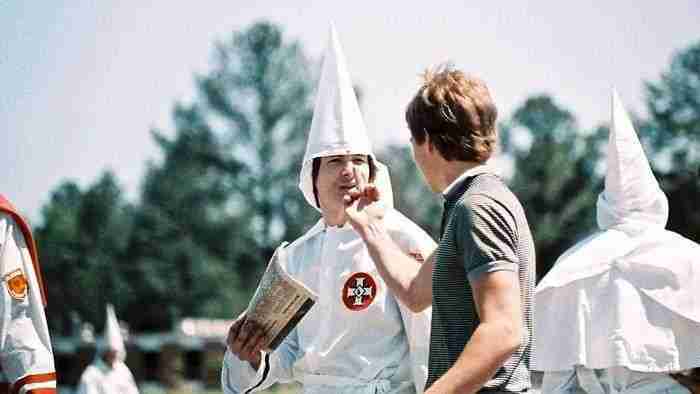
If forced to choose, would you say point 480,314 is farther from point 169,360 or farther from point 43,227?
point 43,227

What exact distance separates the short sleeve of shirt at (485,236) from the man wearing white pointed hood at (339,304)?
1806mm

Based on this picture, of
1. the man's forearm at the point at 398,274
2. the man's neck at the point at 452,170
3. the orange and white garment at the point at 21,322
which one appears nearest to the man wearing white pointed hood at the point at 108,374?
the orange and white garment at the point at 21,322

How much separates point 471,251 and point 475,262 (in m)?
0.03

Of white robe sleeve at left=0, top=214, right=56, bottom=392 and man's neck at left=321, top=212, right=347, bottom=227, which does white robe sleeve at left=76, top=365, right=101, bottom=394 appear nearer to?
man's neck at left=321, top=212, right=347, bottom=227

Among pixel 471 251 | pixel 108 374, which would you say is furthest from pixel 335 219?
pixel 108 374

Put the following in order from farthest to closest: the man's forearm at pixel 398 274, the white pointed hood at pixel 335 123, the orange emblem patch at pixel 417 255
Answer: the white pointed hood at pixel 335 123 < the orange emblem patch at pixel 417 255 < the man's forearm at pixel 398 274

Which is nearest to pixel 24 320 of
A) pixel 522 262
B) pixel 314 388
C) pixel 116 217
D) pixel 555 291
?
pixel 314 388

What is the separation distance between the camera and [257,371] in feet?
19.4

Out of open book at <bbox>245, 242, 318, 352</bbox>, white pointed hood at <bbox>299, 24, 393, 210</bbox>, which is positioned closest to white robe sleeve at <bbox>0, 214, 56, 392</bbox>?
open book at <bbox>245, 242, 318, 352</bbox>

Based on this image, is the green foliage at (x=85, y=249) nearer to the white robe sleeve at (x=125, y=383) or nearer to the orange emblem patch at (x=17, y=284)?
the white robe sleeve at (x=125, y=383)

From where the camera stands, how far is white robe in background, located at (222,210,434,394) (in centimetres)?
587

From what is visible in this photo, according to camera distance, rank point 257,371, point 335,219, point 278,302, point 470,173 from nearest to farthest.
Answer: point 470,173, point 278,302, point 257,371, point 335,219

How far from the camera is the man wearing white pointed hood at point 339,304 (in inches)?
231

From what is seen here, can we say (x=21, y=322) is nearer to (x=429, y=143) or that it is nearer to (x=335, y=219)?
(x=335, y=219)
